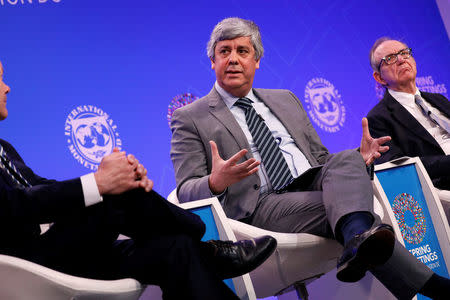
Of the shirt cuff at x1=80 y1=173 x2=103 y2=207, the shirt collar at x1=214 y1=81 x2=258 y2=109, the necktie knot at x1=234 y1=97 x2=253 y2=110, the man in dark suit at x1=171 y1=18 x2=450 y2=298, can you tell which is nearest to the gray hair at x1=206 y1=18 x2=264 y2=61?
the man in dark suit at x1=171 y1=18 x2=450 y2=298

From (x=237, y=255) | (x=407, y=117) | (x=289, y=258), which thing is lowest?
(x=289, y=258)

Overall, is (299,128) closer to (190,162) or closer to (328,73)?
(190,162)

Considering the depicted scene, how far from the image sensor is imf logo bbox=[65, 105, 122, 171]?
296 cm

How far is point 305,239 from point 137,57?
171 cm

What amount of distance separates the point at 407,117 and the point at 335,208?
169 centimetres

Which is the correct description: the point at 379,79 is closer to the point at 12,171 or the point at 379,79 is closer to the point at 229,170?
the point at 229,170

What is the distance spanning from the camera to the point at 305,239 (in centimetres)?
220

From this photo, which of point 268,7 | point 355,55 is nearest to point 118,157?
point 268,7

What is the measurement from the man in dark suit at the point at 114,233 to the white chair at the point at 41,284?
96mm

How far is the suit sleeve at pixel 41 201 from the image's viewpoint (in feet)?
5.10

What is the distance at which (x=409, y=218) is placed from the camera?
9.31 feet

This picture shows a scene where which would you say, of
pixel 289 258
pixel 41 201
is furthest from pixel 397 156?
pixel 41 201

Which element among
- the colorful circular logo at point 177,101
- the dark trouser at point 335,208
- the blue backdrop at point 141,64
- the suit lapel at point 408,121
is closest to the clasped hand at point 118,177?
the dark trouser at point 335,208

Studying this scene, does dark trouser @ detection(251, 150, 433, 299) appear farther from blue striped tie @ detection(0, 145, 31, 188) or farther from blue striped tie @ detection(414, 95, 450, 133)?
blue striped tie @ detection(414, 95, 450, 133)
